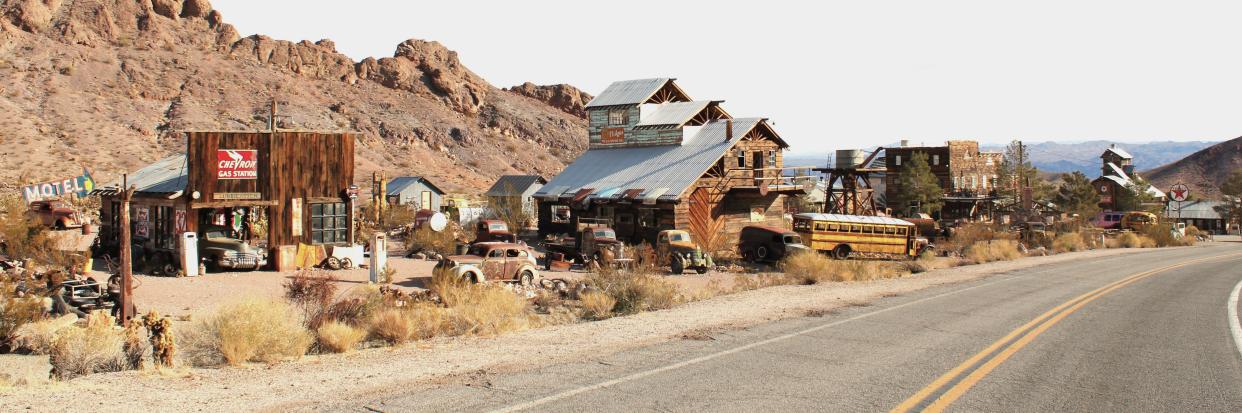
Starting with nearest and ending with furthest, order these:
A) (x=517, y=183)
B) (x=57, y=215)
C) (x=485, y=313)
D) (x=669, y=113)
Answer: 1. (x=485, y=313)
2. (x=57, y=215)
3. (x=669, y=113)
4. (x=517, y=183)

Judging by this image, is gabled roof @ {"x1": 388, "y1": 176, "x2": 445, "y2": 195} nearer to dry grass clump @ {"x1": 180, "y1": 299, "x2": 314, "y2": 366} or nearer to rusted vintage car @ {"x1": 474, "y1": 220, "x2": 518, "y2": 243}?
rusted vintage car @ {"x1": 474, "y1": 220, "x2": 518, "y2": 243}

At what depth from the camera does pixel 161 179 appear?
A: 29.0 m

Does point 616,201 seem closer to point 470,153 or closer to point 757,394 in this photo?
point 757,394

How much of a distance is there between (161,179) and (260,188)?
4.61 m

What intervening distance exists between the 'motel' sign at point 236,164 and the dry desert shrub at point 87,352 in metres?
14.7

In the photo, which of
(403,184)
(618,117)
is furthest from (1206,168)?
(403,184)

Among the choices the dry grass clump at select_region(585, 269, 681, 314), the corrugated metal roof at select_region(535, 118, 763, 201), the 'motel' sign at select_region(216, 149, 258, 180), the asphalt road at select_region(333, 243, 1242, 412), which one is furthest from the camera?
the corrugated metal roof at select_region(535, 118, 763, 201)

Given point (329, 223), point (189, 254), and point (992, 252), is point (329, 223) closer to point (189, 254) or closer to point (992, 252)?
point (189, 254)

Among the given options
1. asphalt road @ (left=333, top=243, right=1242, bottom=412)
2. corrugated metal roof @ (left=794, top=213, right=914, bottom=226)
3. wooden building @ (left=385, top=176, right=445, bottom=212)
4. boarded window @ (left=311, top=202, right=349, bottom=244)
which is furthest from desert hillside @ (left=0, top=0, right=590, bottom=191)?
asphalt road @ (left=333, top=243, right=1242, bottom=412)

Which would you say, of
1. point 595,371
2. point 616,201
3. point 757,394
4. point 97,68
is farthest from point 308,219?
point 97,68

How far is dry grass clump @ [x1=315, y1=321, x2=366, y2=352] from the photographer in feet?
45.2

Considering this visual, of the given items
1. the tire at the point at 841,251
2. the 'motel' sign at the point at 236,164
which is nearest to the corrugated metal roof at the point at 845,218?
the tire at the point at 841,251

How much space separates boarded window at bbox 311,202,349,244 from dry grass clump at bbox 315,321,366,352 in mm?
14706

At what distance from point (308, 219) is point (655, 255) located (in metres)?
11.9
